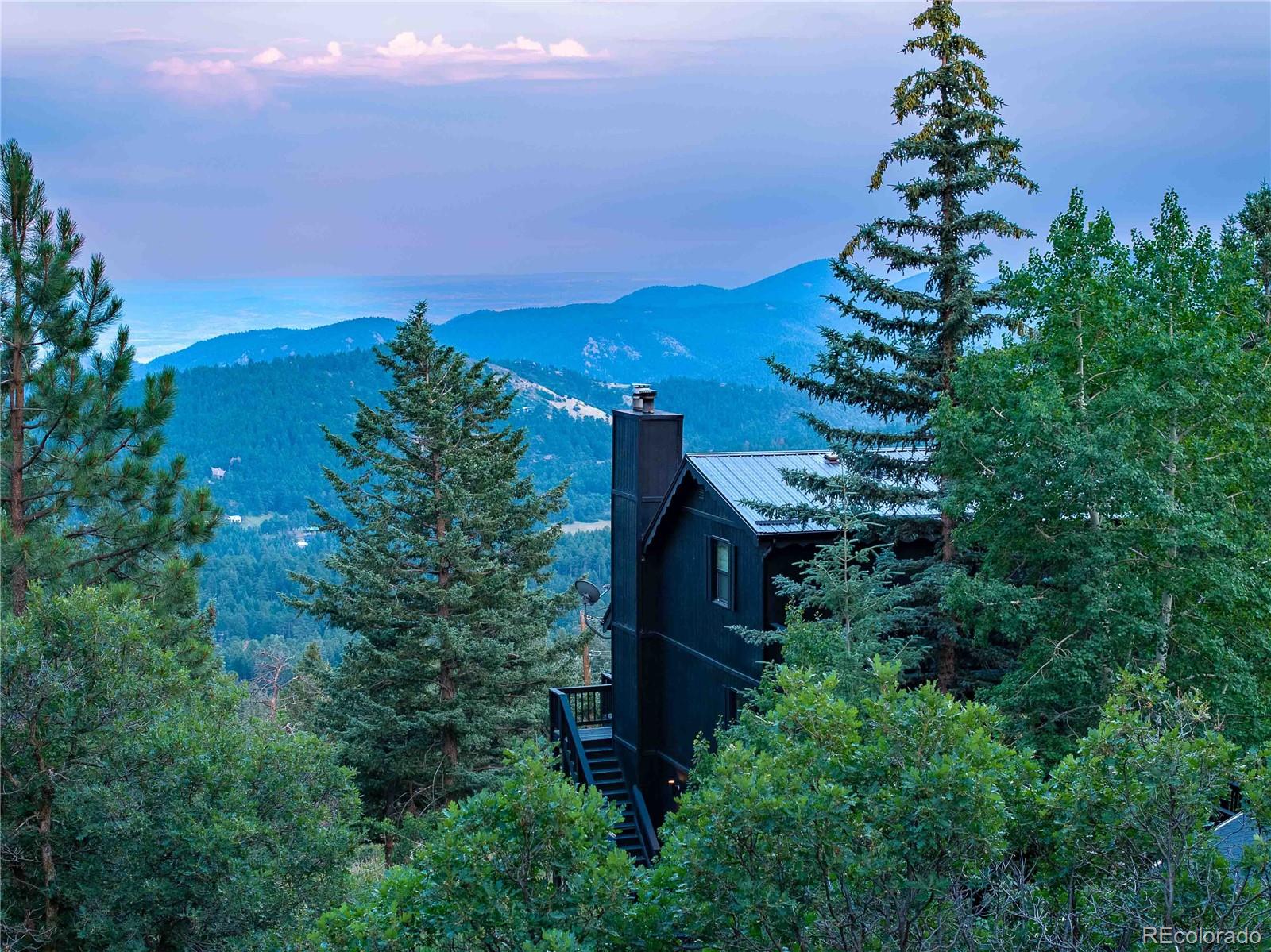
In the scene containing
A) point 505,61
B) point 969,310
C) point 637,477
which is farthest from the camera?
point 505,61

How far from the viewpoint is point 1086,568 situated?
1447 centimetres

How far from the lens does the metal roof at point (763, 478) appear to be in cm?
1853

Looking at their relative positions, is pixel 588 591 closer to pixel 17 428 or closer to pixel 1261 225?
pixel 17 428

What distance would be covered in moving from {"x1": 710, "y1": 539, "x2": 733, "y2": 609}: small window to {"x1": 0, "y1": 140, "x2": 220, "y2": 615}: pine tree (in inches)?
352

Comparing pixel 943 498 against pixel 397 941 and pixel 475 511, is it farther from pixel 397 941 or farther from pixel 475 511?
pixel 475 511

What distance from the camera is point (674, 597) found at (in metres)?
22.4

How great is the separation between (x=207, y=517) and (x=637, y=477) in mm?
7813

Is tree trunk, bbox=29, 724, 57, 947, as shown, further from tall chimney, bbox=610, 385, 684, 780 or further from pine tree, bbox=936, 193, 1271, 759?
tall chimney, bbox=610, 385, 684, 780

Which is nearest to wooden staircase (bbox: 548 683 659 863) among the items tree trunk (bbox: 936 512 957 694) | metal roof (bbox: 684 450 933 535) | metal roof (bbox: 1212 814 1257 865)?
metal roof (bbox: 684 450 933 535)

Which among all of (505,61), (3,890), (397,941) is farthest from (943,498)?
(505,61)

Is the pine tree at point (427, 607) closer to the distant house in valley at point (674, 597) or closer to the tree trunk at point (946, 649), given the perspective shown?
the distant house in valley at point (674, 597)

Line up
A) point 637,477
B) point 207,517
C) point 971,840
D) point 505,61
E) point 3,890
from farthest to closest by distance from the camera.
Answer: point 505,61 < point 637,477 < point 207,517 < point 3,890 < point 971,840

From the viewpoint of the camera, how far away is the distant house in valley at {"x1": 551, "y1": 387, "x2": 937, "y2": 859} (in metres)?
19.1

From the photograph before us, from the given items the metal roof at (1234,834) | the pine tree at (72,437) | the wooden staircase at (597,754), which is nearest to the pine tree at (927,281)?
the metal roof at (1234,834)
